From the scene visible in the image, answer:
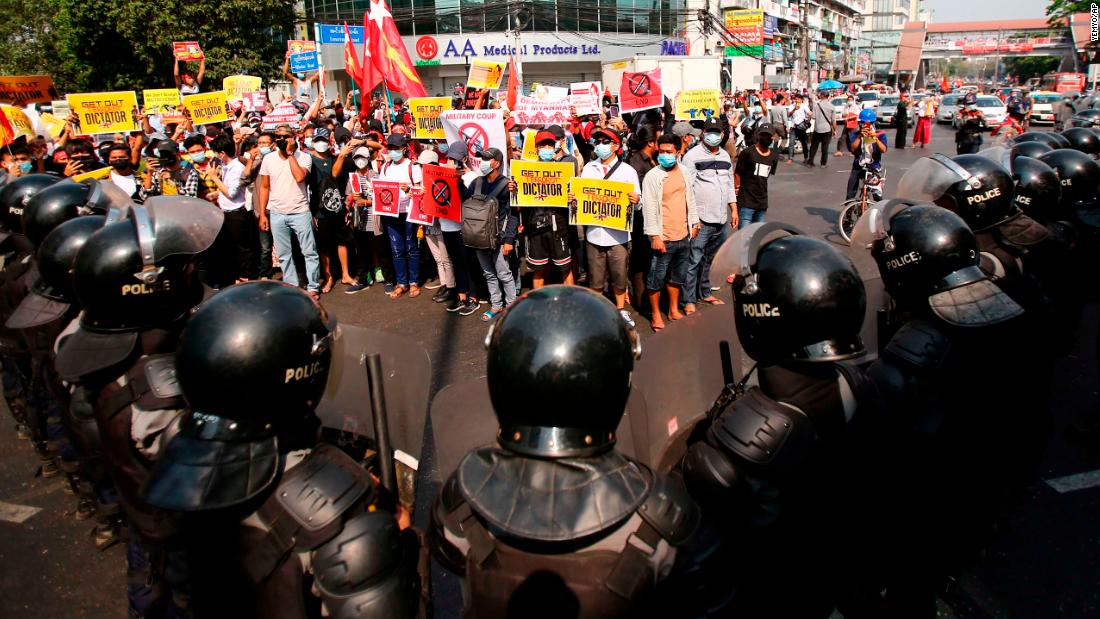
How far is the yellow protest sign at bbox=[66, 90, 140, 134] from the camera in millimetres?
10703

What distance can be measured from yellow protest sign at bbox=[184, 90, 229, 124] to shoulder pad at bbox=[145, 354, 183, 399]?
11.6 m

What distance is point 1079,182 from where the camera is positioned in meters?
5.18

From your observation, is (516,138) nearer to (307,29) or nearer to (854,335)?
(854,335)

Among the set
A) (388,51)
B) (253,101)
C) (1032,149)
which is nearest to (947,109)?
(388,51)

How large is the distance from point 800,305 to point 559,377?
1.02 meters

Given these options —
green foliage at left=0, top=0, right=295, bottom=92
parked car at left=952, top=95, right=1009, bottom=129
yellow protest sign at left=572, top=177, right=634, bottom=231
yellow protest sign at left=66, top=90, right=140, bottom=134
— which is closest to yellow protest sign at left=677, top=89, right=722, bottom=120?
yellow protest sign at left=572, top=177, right=634, bottom=231

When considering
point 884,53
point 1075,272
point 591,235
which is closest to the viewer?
point 1075,272

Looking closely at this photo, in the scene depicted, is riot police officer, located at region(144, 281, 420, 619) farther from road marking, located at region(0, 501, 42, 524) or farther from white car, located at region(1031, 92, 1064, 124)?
white car, located at region(1031, 92, 1064, 124)

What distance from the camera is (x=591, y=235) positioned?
694cm

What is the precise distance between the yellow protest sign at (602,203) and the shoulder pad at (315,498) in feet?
16.8

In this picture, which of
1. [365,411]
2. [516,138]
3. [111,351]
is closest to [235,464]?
[365,411]

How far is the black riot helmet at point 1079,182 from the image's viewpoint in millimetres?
5172

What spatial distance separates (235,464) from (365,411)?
23.5 inches

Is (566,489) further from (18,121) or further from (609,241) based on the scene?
(18,121)
